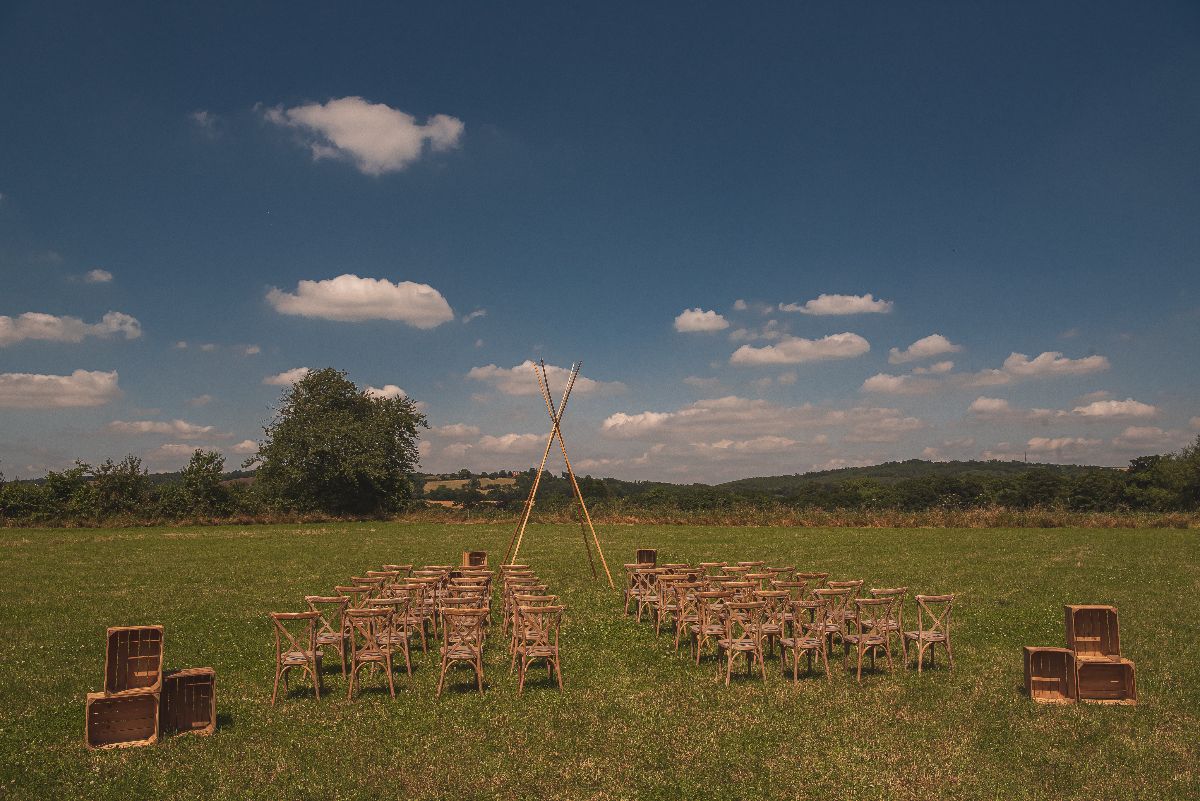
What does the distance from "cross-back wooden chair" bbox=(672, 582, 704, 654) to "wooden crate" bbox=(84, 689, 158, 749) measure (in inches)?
266

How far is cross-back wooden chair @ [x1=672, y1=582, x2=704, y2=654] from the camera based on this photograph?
11.3m

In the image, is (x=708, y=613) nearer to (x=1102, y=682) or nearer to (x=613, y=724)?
(x=613, y=724)

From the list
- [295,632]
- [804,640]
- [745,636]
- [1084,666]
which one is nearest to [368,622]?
[295,632]

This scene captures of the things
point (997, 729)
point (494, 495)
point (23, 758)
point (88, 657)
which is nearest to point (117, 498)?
point (494, 495)

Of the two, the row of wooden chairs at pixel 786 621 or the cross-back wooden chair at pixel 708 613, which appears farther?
the cross-back wooden chair at pixel 708 613

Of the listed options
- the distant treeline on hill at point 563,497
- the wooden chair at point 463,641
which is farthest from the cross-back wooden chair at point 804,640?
the distant treeline on hill at point 563,497

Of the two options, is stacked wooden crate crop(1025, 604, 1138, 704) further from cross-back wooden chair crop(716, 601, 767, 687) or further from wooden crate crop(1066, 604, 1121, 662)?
cross-back wooden chair crop(716, 601, 767, 687)

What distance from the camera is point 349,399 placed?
164 ft

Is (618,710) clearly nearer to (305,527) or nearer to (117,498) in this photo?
(305,527)

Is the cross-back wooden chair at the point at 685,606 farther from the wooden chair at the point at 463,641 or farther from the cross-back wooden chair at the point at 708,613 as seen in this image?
the wooden chair at the point at 463,641

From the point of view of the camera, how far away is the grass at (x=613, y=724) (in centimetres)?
641

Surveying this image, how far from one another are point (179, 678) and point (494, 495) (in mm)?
41433

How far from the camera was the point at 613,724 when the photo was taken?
7895mm

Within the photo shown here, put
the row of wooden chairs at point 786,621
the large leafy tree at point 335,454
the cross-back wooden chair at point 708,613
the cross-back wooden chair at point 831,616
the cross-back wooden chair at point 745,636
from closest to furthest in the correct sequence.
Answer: the cross-back wooden chair at point 745,636 → the row of wooden chairs at point 786,621 → the cross-back wooden chair at point 831,616 → the cross-back wooden chair at point 708,613 → the large leafy tree at point 335,454
